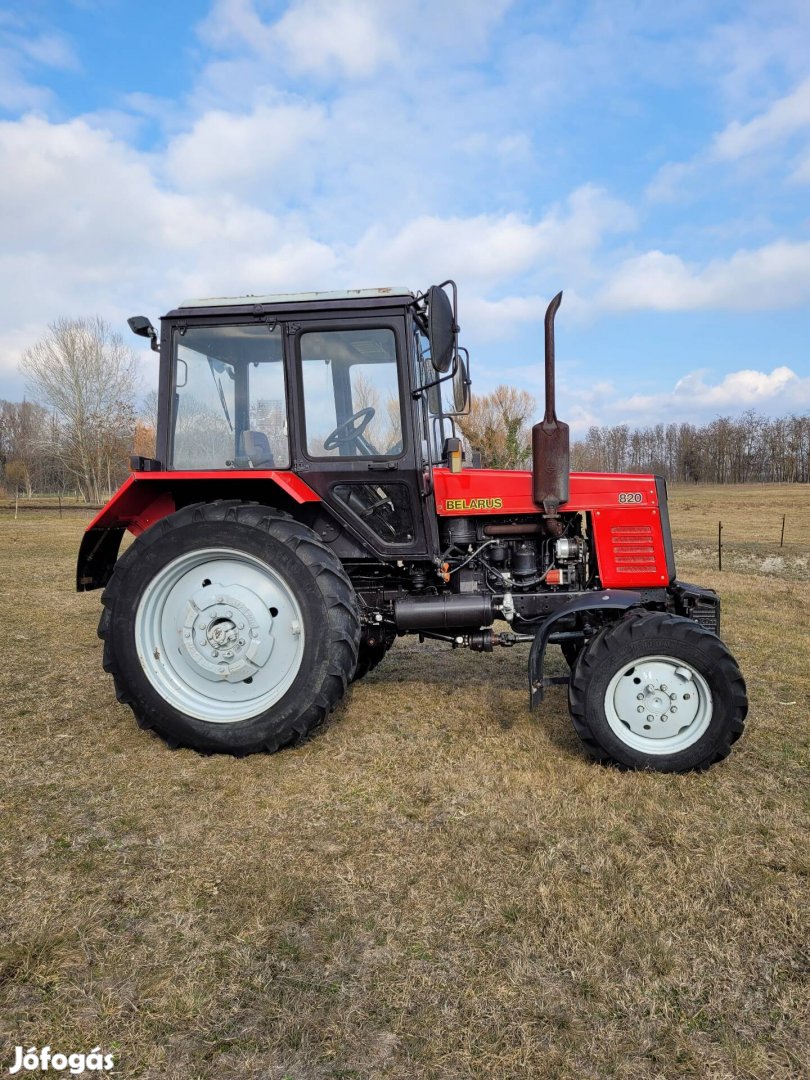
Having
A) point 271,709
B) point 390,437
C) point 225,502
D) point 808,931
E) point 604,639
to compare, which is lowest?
point 808,931

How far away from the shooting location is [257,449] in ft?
12.8

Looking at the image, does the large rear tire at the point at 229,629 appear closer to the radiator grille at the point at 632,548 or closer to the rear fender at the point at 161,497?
the rear fender at the point at 161,497

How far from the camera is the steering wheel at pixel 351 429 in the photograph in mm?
3885

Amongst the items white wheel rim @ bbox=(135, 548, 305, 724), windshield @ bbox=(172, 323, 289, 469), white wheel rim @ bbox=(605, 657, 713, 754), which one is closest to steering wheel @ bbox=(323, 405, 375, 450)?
windshield @ bbox=(172, 323, 289, 469)

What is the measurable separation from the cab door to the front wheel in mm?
1187

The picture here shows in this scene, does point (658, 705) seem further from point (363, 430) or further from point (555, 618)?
point (363, 430)

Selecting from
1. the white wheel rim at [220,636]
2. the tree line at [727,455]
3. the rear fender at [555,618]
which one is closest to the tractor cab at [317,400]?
the white wheel rim at [220,636]

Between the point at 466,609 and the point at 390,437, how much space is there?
1107mm

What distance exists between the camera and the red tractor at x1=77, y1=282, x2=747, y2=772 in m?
3.36

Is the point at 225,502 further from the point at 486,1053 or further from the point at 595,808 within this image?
the point at 486,1053

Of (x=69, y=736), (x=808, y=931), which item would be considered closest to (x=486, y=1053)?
(x=808, y=931)

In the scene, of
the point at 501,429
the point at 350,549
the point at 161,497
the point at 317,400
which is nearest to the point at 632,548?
the point at 350,549

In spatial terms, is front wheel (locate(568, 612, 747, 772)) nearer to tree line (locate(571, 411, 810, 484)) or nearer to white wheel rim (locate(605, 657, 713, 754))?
white wheel rim (locate(605, 657, 713, 754))

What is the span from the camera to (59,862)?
104 inches
